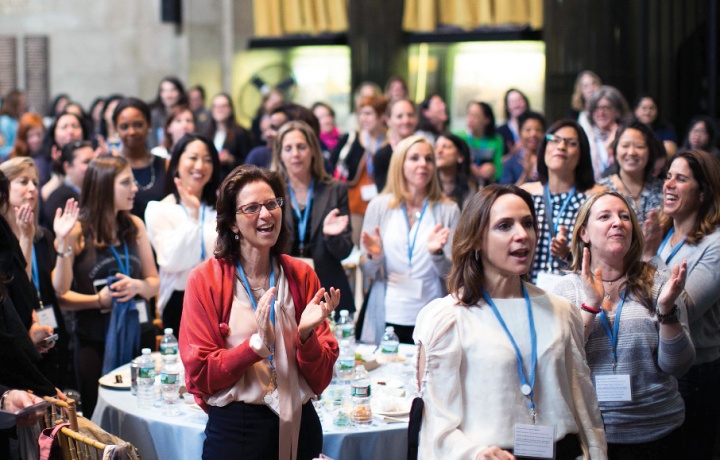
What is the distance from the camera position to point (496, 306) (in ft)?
11.2

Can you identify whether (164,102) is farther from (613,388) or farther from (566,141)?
(613,388)

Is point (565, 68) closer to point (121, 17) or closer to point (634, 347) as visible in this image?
point (121, 17)

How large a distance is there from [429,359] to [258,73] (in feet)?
35.1

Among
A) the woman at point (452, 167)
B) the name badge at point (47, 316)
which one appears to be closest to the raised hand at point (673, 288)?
the name badge at point (47, 316)

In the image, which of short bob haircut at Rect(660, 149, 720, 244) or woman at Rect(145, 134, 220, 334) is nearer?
short bob haircut at Rect(660, 149, 720, 244)

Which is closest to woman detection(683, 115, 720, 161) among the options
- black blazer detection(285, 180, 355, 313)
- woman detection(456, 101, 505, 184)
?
woman detection(456, 101, 505, 184)

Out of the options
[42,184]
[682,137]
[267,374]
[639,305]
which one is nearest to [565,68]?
[682,137]

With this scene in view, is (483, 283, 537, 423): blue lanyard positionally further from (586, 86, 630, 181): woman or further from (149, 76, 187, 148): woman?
(149, 76, 187, 148): woman

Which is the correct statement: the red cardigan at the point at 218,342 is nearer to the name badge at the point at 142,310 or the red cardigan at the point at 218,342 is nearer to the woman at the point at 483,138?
the name badge at the point at 142,310

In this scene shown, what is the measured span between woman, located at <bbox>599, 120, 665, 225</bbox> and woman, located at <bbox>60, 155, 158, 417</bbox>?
279 centimetres

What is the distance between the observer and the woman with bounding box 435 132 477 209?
7.37 meters

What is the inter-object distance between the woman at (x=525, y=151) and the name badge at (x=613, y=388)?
15.7ft

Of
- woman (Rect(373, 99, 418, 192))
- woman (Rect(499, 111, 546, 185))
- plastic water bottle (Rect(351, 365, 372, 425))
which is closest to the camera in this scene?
plastic water bottle (Rect(351, 365, 372, 425))

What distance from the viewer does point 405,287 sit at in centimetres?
575
